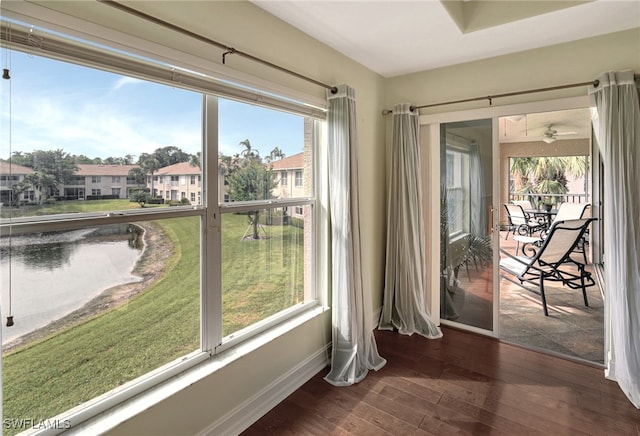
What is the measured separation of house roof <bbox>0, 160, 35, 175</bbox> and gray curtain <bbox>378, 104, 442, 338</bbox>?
8.58 ft

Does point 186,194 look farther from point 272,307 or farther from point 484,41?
point 484,41

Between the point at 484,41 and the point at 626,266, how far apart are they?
186cm

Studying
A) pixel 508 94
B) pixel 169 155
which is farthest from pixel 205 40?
pixel 508 94

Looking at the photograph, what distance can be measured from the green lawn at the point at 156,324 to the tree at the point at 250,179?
5.1 inches

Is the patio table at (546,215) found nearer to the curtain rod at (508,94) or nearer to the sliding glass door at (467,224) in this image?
the sliding glass door at (467,224)

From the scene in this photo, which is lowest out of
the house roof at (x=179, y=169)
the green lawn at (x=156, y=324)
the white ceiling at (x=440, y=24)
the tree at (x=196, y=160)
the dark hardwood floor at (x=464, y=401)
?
the dark hardwood floor at (x=464, y=401)

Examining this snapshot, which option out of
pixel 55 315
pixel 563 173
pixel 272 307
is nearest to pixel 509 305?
pixel 272 307

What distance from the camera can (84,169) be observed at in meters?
1.36

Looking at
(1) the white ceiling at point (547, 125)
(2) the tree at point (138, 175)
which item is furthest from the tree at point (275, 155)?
(1) the white ceiling at point (547, 125)

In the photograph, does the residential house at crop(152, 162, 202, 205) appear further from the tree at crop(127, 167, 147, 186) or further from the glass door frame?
the glass door frame

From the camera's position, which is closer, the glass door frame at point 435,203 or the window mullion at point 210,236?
the window mullion at point 210,236

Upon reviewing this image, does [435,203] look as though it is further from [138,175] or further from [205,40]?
[138,175]

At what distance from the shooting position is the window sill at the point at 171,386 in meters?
1.35

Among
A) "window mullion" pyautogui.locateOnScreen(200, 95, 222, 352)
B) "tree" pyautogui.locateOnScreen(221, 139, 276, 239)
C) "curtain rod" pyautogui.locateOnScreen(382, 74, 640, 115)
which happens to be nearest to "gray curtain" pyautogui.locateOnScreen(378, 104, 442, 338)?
"curtain rod" pyautogui.locateOnScreen(382, 74, 640, 115)
